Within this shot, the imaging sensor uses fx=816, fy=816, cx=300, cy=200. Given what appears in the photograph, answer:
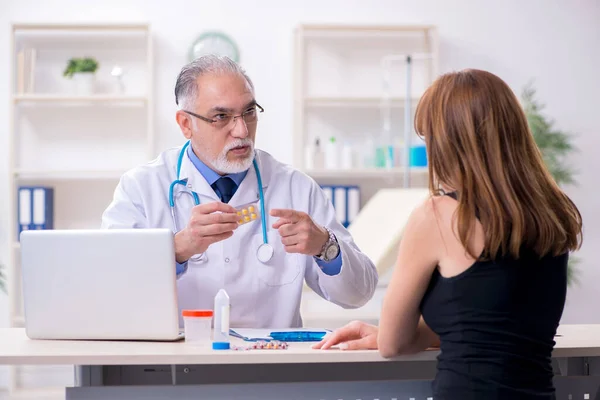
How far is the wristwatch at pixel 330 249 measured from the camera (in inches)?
78.0

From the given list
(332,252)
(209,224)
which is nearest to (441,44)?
(332,252)

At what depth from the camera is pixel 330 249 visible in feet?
6.54

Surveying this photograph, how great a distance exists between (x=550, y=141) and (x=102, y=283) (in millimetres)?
3462

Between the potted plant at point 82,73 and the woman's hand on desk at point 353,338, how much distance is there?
3150 mm

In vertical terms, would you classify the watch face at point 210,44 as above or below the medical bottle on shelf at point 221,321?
above

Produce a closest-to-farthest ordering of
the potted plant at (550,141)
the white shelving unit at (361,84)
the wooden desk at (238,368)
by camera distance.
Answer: the wooden desk at (238,368), the potted plant at (550,141), the white shelving unit at (361,84)

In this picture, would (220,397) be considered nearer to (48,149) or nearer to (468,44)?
(48,149)

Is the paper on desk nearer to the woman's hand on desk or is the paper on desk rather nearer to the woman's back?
the woman's hand on desk

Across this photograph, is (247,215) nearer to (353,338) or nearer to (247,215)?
(247,215)

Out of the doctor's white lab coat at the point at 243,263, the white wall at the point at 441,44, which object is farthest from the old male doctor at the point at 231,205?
the white wall at the point at 441,44

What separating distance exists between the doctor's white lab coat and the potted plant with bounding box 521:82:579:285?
2643 millimetres

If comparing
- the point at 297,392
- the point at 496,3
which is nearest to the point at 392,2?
the point at 496,3

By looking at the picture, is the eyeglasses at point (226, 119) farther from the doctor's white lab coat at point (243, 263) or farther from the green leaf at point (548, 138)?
the green leaf at point (548, 138)

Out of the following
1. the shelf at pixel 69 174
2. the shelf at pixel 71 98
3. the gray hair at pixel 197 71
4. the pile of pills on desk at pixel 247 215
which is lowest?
the pile of pills on desk at pixel 247 215
